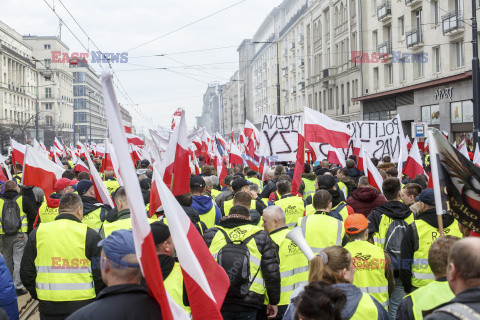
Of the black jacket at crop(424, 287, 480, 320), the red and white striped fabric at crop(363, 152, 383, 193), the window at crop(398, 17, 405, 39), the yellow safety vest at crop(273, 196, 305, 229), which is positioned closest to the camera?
the black jacket at crop(424, 287, 480, 320)

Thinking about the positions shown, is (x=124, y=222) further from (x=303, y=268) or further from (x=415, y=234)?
(x=415, y=234)

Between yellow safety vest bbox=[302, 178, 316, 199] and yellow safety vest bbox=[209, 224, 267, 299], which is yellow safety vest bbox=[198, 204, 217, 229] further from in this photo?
yellow safety vest bbox=[302, 178, 316, 199]

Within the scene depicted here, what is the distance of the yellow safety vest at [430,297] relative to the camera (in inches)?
137

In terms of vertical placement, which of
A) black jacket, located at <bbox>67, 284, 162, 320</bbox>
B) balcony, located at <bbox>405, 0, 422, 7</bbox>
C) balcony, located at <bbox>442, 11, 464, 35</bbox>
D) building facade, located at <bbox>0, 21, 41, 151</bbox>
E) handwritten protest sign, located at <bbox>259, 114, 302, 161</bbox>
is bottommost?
black jacket, located at <bbox>67, 284, 162, 320</bbox>

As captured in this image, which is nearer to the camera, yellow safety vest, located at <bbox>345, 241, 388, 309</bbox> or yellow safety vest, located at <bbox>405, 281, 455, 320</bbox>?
Result: yellow safety vest, located at <bbox>405, 281, 455, 320</bbox>

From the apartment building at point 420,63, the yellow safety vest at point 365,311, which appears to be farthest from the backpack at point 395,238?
the apartment building at point 420,63

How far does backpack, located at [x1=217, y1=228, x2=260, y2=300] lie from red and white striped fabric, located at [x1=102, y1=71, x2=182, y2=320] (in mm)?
2052

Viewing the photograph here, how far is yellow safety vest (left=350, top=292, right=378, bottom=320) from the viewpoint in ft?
11.1

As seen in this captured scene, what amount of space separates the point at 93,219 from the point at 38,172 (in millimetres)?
2701

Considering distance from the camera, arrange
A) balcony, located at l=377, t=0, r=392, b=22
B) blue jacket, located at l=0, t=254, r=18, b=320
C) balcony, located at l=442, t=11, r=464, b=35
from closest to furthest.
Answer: blue jacket, located at l=0, t=254, r=18, b=320, balcony, located at l=442, t=11, r=464, b=35, balcony, located at l=377, t=0, r=392, b=22

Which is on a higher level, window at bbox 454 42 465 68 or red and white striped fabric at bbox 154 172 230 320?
window at bbox 454 42 465 68

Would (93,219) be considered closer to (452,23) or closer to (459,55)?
(452,23)

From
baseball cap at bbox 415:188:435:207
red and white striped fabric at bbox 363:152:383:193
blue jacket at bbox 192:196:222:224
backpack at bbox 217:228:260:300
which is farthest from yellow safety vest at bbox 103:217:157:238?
red and white striped fabric at bbox 363:152:383:193

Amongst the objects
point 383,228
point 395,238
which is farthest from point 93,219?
point 395,238
